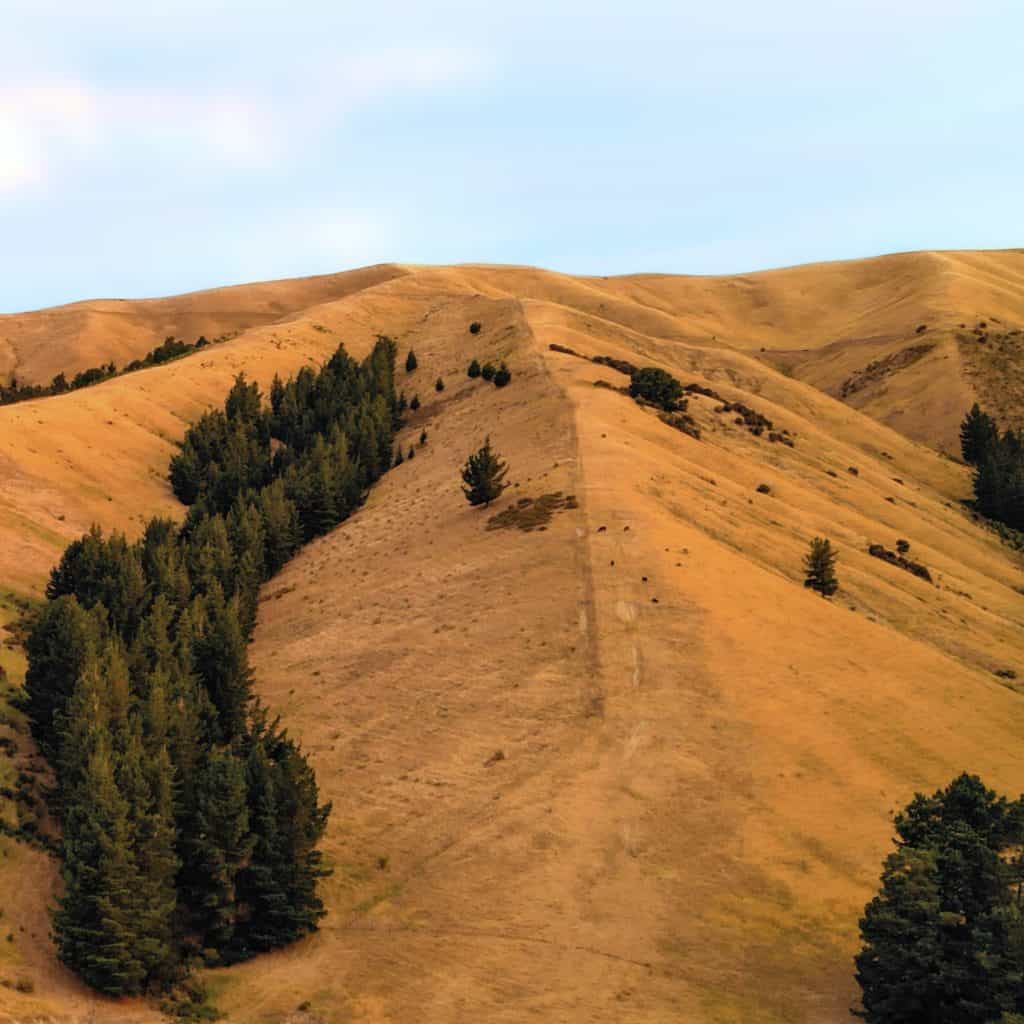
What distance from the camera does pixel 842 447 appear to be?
311ft

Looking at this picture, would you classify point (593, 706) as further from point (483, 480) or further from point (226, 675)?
point (483, 480)

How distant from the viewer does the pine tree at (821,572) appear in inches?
2242

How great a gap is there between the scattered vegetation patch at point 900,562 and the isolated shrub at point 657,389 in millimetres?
19574

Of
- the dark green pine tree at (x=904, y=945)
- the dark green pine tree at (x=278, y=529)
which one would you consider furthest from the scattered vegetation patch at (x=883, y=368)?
the dark green pine tree at (x=904, y=945)

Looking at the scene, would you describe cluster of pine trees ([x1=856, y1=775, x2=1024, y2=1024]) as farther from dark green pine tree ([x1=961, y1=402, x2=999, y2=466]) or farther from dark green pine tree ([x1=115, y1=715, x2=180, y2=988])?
dark green pine tree ([x1=961, y1=402, x2=999, y2=466])

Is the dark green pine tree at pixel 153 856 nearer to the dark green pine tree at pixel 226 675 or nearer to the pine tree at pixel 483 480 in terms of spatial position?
the dark green pine tree at pixel 226 675

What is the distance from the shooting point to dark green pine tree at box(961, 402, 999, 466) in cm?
10700

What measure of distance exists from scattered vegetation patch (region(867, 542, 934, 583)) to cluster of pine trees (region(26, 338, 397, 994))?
34407mm

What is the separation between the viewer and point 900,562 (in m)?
67.1

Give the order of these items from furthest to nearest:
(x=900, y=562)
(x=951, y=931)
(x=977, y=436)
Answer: (x=977, y=436), (x=900, y=562), (x=951, y=931)

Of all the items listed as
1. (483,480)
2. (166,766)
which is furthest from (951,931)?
(483,480)

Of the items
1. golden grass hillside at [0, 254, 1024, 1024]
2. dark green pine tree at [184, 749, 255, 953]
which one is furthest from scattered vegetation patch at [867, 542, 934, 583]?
dark green pine tree at [184, 749, 255, 953]

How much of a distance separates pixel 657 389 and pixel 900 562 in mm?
22913

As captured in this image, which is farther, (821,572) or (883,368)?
(883,368)
